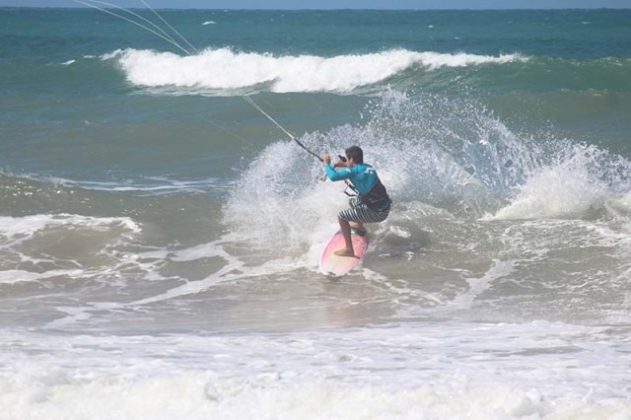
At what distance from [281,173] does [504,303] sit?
15.8 feet

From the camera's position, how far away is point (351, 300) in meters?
8.92

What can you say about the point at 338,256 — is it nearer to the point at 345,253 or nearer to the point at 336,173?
the point at 345,253

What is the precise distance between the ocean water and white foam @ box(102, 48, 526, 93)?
14.8 ft

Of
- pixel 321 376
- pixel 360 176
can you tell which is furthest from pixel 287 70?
pixel 321 376

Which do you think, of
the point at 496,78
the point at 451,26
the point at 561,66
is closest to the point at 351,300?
the point at 496,78

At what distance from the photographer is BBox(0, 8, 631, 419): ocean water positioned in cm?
517

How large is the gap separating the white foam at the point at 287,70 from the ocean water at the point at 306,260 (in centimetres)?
452

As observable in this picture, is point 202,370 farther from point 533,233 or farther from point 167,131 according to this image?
point 167,131

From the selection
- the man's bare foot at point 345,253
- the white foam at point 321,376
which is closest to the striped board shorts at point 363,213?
the man's bare foot at point 345,253

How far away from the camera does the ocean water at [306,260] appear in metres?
5.17

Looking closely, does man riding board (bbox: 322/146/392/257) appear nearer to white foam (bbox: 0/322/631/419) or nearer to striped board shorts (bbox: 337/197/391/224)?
striped board shorts (bbox: 337/197/391/224)

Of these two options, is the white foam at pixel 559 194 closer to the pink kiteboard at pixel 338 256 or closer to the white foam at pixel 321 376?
the pink kiteboard at pixel 338 256

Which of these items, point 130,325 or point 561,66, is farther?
point 561,66

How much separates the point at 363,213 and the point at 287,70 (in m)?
20.8
